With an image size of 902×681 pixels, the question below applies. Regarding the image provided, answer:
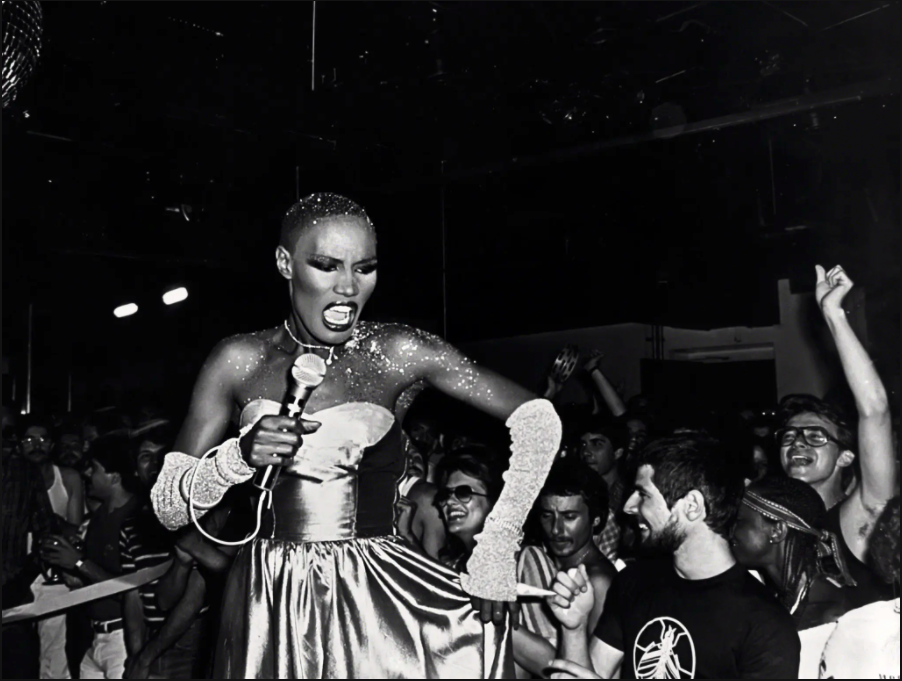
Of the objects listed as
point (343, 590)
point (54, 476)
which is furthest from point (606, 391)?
point (343, 590)

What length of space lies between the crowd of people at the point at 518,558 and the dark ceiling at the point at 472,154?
2397mm

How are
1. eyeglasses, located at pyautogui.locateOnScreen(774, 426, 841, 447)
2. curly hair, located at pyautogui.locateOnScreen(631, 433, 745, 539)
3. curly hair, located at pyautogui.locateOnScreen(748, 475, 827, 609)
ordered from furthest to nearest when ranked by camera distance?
eyeglasses, located at pyautogui.locateOnScreen(774, 426, 841, 447)
curly hair, located at pyautogui.locateOnScreen(748, 475, 827, 609)
curly hair, located at pyautogui.locateOnScreen(631, 433, 745, 539)

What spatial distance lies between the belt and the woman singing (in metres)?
2.45

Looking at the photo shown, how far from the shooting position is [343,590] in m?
2.15

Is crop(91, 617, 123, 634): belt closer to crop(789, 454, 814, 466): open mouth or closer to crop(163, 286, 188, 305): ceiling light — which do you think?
crop(789, 454, 814, 466): open mouth

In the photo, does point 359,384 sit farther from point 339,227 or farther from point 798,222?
point 798,222

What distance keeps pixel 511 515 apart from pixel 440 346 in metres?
0.44

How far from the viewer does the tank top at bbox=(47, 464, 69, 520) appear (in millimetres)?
5961

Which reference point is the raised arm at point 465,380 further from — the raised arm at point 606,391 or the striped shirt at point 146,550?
the raised arm at point 606,391

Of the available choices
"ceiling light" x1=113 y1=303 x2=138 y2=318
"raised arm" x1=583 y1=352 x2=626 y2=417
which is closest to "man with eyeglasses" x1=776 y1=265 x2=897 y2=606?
"raised arm" x1=583 y1=352 x2=626 y2=417

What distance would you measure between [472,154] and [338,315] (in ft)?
16.4

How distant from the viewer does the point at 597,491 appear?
11.7 feet

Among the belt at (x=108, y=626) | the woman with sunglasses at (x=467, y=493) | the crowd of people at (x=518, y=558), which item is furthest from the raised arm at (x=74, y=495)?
the woman with sunglasses at (x=467, y=493)

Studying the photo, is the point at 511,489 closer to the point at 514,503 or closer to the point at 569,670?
the point at 514,503
